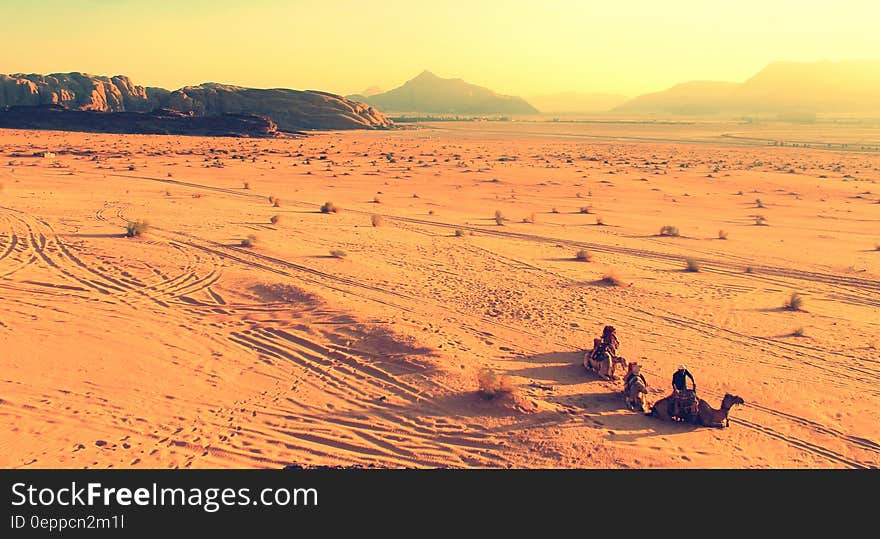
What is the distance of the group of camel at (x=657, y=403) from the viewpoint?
8266mm

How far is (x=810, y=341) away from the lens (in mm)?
12023

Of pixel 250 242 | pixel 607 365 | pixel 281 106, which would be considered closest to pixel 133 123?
pixel 281 106

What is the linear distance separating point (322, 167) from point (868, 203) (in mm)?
35872

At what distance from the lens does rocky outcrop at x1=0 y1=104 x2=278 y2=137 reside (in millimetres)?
81125

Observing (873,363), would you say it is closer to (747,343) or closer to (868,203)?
(747,343)

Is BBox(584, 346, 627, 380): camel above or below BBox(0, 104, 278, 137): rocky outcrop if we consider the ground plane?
below

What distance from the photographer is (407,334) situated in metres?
11.1

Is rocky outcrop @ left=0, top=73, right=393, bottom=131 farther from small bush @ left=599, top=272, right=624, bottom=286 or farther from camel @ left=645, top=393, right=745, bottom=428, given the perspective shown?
camel @ left=645, top=393, right=745, bottom=428

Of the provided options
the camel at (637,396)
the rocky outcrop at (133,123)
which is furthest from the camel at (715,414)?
the rocky outcrop at (133,123)

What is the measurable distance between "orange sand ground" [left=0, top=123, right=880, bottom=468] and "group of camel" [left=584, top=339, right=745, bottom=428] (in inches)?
6.9

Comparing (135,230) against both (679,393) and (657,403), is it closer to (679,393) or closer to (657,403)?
(657,403)

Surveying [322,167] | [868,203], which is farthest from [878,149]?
[322,167]

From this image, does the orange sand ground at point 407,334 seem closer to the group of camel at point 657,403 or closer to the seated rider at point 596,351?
the group of camel at point 657,403

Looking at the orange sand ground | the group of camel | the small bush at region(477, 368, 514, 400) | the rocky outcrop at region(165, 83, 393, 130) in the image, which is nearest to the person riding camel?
the group of camel
